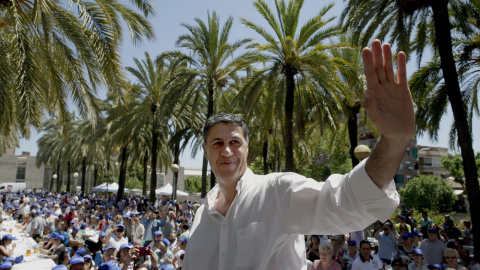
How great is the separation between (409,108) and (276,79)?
38.8 feet

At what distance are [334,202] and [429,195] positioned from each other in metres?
44.7

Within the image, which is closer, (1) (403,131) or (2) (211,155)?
(1) (403,131)

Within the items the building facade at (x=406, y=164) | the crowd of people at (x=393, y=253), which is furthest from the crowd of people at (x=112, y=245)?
the building facade at (x=406, y=164)

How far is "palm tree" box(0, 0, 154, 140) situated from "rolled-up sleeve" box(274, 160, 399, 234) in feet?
21.3

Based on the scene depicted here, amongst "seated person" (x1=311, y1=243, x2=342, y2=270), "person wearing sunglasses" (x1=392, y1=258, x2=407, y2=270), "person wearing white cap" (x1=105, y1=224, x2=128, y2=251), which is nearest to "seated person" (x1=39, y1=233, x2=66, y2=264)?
"person wearing white cap" (x1=105, y1=224, x2=128, y2=251)

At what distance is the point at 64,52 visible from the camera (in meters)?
7.88

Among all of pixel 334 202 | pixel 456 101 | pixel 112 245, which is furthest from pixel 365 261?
pixel 334 202

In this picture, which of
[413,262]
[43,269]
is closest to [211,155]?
[413,262]

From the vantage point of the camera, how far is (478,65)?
13117 mm

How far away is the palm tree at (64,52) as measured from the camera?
730cm

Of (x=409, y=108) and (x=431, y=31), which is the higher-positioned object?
(x=431, y=31)

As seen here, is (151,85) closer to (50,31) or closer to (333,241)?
(50,31)

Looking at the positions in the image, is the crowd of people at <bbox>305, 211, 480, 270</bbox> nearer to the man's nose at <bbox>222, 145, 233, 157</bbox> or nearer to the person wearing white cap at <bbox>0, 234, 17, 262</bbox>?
the man's nose at <bbox>222, 145, 233, 157</bbox>

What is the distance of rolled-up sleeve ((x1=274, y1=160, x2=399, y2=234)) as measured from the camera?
128cm
